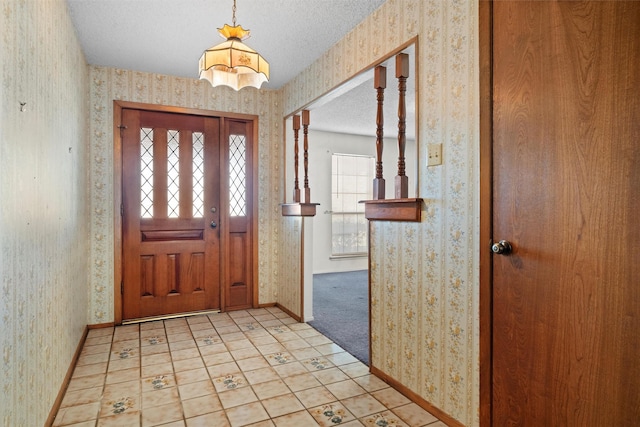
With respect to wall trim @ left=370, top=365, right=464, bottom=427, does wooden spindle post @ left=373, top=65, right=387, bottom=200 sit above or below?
above

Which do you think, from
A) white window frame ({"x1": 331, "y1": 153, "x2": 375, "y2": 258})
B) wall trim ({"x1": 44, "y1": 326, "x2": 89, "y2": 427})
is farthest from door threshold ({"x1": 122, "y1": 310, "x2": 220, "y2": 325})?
white window frame ({"x1": 331, "y1": 153, "x2": 375, "y2": 258})

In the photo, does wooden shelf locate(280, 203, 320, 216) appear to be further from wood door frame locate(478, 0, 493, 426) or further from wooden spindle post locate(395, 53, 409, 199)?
wood door frame locate(478, 0, 493, 426)

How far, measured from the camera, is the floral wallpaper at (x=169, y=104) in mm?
3354

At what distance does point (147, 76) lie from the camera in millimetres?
3551

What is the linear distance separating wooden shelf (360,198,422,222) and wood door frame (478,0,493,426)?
43cm

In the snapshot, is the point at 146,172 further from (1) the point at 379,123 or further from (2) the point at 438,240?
(2) the point at 438,240

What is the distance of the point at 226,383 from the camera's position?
2.28 m

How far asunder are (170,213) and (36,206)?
2.03 meters

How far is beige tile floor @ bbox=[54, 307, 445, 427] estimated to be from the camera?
1.91 metres

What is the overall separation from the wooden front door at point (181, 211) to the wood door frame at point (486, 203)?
2.74m

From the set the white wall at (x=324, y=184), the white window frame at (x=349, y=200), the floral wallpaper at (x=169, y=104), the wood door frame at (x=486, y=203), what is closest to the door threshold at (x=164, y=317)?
the floral wallpaper at (x=169, y=104)

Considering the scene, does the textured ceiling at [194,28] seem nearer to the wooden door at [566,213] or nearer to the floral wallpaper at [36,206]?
the floral wallpaper at [36,206]

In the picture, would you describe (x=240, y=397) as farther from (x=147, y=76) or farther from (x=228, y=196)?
(x=147, y=76)

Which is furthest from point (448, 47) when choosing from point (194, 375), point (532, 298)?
point (194, 375)
